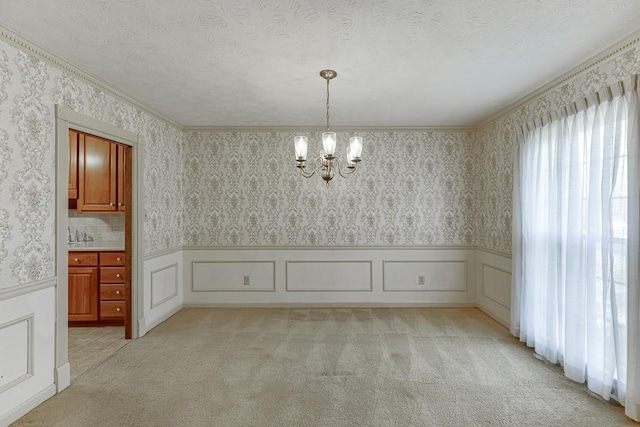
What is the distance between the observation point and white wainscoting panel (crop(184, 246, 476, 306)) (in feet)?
17.5

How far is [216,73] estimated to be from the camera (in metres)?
3.21

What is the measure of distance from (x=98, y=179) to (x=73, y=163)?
340mm

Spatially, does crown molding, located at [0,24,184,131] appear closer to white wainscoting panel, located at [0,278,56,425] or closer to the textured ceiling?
the textured ceiling

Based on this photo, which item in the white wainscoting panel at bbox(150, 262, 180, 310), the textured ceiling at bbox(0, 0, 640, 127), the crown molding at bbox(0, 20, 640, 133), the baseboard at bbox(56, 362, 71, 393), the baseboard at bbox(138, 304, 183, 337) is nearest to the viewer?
the textured ceiling at bbox(0, 0, 640, 127)

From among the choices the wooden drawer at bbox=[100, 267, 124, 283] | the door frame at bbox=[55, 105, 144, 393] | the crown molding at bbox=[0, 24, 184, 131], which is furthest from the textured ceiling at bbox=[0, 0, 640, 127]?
the wooden drawer at bbox=[100, 267, 124, 283]

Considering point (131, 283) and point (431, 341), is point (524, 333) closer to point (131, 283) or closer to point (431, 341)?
point (431, 341)

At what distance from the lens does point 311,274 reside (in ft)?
17.6

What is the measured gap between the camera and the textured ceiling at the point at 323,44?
2178 millimetres

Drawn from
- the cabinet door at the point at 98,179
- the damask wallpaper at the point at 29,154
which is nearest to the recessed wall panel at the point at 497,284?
the damask wallpaper at the point at 29,154

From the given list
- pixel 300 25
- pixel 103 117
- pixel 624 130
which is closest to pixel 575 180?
pixel 624 130

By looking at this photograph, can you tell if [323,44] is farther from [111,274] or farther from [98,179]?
[111,274]

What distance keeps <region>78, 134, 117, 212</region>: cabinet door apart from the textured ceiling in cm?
116

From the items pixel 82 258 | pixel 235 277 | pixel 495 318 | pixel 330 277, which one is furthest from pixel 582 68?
pixel 82 258

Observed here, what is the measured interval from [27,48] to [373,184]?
13.6 feet
